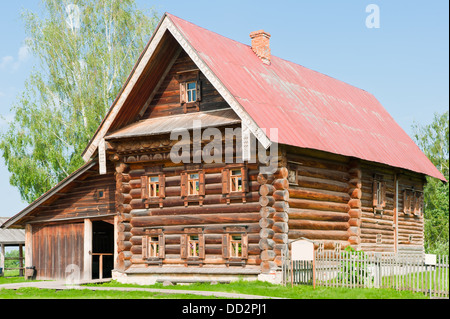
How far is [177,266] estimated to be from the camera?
1086 inches

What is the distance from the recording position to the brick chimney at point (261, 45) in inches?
1231

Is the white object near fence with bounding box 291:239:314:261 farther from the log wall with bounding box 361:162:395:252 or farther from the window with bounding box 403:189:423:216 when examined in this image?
the window with bounding box 403:189:423:216

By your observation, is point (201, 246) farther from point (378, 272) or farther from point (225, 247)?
point (378, 272)

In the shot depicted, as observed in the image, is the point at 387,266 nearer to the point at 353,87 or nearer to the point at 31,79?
→ the point at 353,87

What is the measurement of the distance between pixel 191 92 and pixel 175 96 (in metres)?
0.76

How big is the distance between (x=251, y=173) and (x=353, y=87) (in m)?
16.0

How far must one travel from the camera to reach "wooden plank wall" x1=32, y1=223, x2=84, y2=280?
32.5 meters

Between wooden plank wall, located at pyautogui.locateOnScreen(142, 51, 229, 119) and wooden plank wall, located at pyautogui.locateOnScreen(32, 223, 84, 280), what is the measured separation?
721 centimetres

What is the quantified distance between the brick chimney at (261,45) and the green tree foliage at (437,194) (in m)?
23.5

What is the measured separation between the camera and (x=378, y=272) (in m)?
23.9

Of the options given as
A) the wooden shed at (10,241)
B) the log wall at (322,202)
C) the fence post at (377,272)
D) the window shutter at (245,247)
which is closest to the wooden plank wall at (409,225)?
the log wall at (322,202)

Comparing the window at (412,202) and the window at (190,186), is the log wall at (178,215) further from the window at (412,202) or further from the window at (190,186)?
the window at (412,202)

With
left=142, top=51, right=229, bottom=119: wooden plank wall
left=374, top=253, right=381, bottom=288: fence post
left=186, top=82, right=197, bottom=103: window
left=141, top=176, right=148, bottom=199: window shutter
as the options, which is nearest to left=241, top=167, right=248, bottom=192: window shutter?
left=142, top=51, right=229, bottom=119: wooden plank wall

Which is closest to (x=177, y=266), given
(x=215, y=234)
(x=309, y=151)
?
(x=215, y=234)
